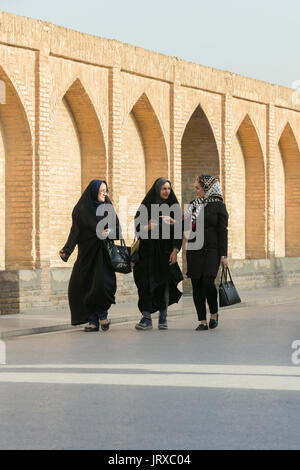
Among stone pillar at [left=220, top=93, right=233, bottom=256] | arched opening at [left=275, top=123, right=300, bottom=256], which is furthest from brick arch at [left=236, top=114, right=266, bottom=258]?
arched opening at [left=275, top=123, right=300, bottom=256]

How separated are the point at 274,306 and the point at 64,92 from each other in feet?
17.7

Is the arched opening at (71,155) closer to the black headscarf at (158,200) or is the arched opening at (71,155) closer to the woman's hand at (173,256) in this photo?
the black headscarf at (158,200)

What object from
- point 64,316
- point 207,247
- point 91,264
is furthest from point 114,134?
point 207,247

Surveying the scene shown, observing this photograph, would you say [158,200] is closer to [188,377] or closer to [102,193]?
[102,193]

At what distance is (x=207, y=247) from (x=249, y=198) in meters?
13.4

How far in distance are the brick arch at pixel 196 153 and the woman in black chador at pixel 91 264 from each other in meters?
10.4

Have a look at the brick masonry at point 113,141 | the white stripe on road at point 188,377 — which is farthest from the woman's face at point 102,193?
the white stripe on road at point 188,377

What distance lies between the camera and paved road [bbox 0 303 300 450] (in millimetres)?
6496

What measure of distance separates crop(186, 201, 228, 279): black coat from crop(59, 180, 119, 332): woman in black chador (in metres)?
1.07

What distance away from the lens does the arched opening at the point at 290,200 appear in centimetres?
2919

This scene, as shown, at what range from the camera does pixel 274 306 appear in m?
19.2

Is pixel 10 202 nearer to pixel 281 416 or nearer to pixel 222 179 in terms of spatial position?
pixel 222 179

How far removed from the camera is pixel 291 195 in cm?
2956
